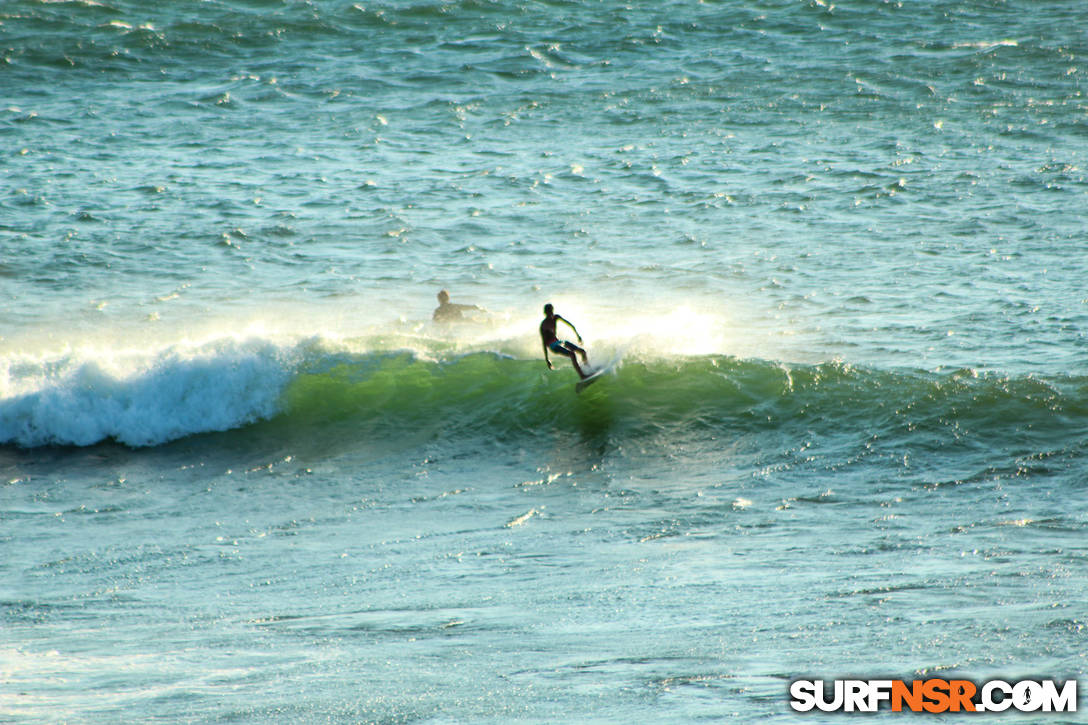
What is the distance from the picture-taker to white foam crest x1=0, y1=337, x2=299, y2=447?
15984 millimetres

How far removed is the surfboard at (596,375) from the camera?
16.2 metres

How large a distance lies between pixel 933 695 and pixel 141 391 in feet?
41.4

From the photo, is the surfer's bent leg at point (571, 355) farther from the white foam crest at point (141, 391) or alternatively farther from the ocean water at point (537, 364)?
the white foam crest at point (141, 391)

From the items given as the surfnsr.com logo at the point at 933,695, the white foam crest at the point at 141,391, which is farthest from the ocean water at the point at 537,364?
the surfnsr.com logo at the point at 933,695

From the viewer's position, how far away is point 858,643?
26.9 ft

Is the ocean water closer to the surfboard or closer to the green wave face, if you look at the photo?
the green wave face

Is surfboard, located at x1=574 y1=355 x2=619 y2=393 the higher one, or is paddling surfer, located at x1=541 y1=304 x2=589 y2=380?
paddling surfer, located at x1=541 y1=304 x2=589 y2=380

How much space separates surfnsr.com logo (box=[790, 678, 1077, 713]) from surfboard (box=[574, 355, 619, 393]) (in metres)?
8.97

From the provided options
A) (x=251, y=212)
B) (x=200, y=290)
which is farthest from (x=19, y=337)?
(x=251, y=212)

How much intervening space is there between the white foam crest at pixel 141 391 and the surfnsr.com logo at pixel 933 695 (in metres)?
11.0

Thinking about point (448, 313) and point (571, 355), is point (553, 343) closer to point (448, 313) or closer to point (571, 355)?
point (571, 355)

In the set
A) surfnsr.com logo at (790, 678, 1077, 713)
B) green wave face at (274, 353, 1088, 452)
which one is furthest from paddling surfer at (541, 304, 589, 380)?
surfnsr.com logo at (790, 678, 1077, 713)

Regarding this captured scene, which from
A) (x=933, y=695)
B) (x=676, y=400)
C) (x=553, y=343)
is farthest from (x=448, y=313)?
(x=933, y=695)

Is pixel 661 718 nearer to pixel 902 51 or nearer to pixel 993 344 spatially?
pixel 993 344
